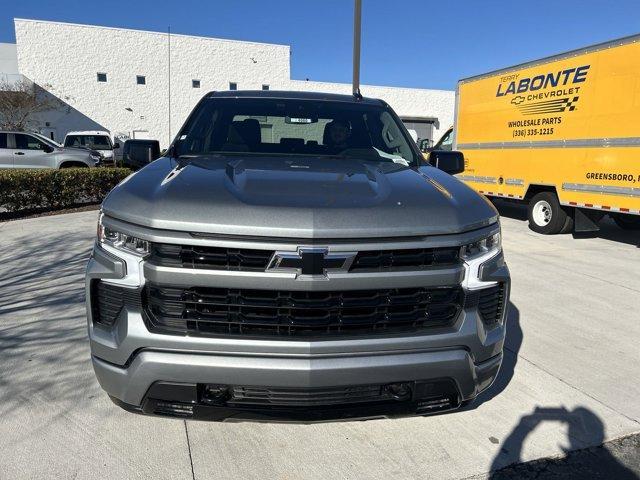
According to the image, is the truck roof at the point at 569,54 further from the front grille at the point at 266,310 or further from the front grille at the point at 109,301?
the front grille at the point at 109,301

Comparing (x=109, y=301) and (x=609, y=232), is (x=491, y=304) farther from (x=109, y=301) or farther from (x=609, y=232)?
(x=609, y=232)

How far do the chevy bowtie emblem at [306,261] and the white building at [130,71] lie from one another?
33642mm

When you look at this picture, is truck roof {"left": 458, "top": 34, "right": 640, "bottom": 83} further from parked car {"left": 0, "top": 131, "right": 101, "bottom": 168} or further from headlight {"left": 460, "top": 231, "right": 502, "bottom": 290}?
parked car {"left": 0, "top": 131, "right": 101, "bottom": 168}

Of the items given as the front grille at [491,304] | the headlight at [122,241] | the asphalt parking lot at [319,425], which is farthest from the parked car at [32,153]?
the front grille at [491,304]

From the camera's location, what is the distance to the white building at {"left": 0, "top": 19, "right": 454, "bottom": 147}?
30.6 metres

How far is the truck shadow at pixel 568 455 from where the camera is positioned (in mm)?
2467

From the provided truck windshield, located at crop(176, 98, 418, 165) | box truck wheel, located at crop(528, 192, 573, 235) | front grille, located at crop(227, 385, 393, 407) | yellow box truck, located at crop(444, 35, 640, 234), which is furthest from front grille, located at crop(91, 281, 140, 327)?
box truck wheel, located at crop(528, 192, 573, 235)

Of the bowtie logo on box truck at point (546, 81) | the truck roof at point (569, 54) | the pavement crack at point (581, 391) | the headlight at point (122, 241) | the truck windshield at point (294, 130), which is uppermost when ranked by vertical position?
the truck roof at point (569, 54)

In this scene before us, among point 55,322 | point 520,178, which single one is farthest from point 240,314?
point 520,178

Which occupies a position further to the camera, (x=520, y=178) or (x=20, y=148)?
(x=20, y=148)

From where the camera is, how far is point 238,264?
6.47 ft

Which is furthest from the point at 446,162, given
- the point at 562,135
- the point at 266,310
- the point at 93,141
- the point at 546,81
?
the point at 93,141

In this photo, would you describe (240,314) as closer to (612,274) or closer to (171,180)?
(171,180)

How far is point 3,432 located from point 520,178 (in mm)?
9466
